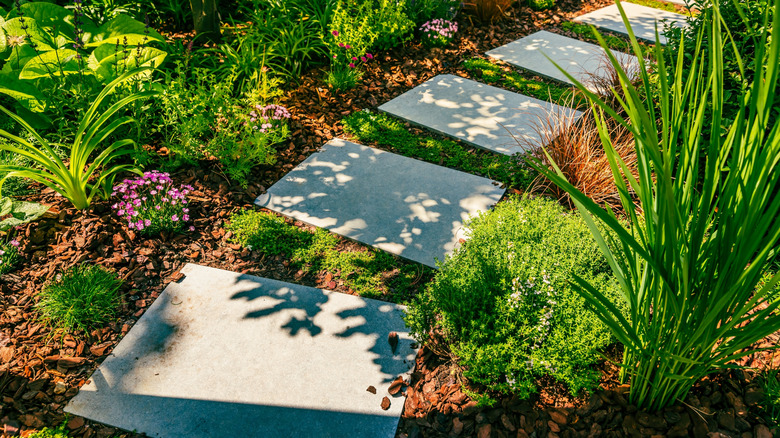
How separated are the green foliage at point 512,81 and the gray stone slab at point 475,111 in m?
0.21

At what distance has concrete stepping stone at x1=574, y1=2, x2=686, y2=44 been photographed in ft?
22.1

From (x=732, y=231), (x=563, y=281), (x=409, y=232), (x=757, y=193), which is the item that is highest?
(x=757, y=193)

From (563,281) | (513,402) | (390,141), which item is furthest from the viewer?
(390,141)

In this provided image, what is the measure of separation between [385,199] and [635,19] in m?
5.73

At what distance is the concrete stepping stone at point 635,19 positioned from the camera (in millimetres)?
6734

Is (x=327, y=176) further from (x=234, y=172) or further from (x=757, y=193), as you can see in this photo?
(x=757, y=193)

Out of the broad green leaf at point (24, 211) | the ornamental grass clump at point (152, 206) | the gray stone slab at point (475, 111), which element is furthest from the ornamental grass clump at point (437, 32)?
the broad green leaf at point (24, 211)

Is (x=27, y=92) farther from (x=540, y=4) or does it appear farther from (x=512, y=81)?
(x=540, y=4)

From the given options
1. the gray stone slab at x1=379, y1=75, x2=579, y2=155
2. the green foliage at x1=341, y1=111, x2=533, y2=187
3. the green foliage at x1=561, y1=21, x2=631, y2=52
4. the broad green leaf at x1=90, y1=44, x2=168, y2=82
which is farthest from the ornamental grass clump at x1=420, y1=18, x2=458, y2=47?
the broad green leaf at x1=90, y1=44, x2=168, y2=82

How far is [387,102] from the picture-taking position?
199 inches

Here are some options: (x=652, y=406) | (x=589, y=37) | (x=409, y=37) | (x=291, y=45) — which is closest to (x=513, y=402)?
(x=652, y=406)

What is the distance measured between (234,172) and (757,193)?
3.37 meters

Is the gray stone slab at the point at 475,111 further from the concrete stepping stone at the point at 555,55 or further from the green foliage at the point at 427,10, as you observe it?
the green foliage at the point at 427,10

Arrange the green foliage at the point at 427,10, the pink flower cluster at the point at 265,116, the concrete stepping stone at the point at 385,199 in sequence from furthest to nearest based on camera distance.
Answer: the green foliage at the point at 427,10
the pink flower cluster at the point at 265,116
the concrete stepping stone at the point at 385,199
